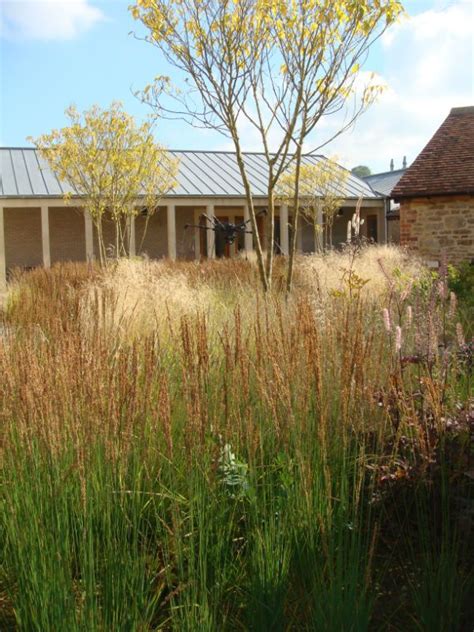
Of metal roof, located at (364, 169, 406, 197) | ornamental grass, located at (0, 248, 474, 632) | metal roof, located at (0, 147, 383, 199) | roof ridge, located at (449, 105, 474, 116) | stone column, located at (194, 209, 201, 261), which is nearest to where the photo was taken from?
ornamental grass, located at (0, 248, 474, 632)

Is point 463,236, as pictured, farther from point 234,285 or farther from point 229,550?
point 229,550

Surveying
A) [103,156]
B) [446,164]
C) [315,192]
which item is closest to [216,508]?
[103,156]

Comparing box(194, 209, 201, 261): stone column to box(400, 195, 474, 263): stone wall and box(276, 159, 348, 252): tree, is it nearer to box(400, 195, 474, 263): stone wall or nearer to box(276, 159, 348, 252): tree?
box(276, 159, 348, 252): tree

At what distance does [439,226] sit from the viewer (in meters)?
16.9

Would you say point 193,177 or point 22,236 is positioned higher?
point 193,177

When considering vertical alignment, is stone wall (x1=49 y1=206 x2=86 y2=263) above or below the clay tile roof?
below

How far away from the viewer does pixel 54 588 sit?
6.87 ft

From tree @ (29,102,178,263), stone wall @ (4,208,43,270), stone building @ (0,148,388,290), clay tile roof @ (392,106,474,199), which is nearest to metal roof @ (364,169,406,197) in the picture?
stone building @ (0,148,388,290)

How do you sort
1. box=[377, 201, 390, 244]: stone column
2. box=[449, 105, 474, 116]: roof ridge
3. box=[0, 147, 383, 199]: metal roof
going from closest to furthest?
box=[449, 105, 474, 116]: roof ridge, box=[0, 147, 383, 199]: metal roof, box=[377, 201, 390, 244]: stone column

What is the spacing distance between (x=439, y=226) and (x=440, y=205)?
1.64 ft

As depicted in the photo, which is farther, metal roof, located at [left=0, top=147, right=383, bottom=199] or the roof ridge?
metal roof, located at [left=0, top=147, right=383, bottom=199]

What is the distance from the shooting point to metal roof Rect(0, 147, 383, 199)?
22641mm

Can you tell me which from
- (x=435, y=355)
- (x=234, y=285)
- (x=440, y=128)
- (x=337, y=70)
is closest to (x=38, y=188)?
(x=440, y=128)

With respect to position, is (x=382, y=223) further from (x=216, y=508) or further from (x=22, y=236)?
(x=216, y=508)
